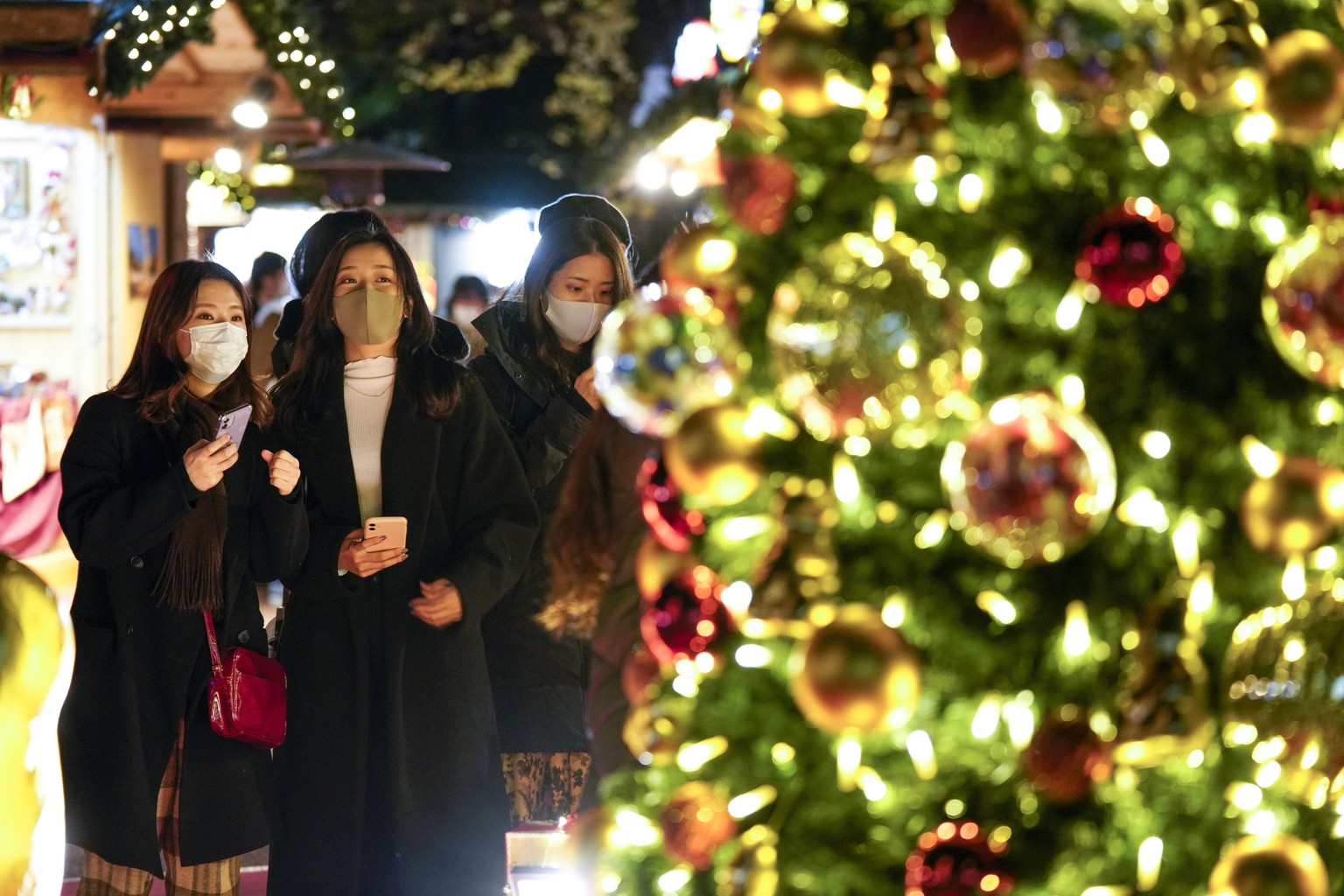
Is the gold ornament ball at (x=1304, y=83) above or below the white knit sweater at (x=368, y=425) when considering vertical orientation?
above

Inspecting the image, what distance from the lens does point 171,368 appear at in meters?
4.26

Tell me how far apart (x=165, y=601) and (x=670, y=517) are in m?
2.47

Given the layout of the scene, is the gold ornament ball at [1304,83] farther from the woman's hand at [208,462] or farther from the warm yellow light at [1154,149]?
the woman's hand at [208,462]

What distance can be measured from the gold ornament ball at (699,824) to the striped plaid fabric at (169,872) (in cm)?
248

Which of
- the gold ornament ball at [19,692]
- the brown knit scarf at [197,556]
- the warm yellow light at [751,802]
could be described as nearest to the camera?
the warm yellow light at [751,802]

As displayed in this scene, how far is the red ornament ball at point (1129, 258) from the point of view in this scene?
1.67 metres

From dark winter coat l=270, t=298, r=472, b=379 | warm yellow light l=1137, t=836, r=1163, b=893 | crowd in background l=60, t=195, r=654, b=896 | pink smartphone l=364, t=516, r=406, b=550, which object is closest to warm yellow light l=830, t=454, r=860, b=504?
warm yellow light l=1137, t=836, r=1163, b=893

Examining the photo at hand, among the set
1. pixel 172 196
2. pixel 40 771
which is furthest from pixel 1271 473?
pixel 172 196

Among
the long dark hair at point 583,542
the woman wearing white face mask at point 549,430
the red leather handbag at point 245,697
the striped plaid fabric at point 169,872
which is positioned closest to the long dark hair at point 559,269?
the woman wearing white face mask at point 549,430

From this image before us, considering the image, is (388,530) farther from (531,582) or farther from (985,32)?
(985,32)

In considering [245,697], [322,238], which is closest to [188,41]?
[322,238]

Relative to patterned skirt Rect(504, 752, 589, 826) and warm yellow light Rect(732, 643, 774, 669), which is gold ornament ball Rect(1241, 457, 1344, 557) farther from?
patterned skirt Rect(504, 752, 589, 826)

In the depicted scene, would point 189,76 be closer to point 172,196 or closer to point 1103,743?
point 172,196

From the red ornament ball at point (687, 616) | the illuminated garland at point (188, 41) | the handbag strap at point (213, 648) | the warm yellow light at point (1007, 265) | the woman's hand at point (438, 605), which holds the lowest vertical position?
the handbag strap at point (213, 648)
